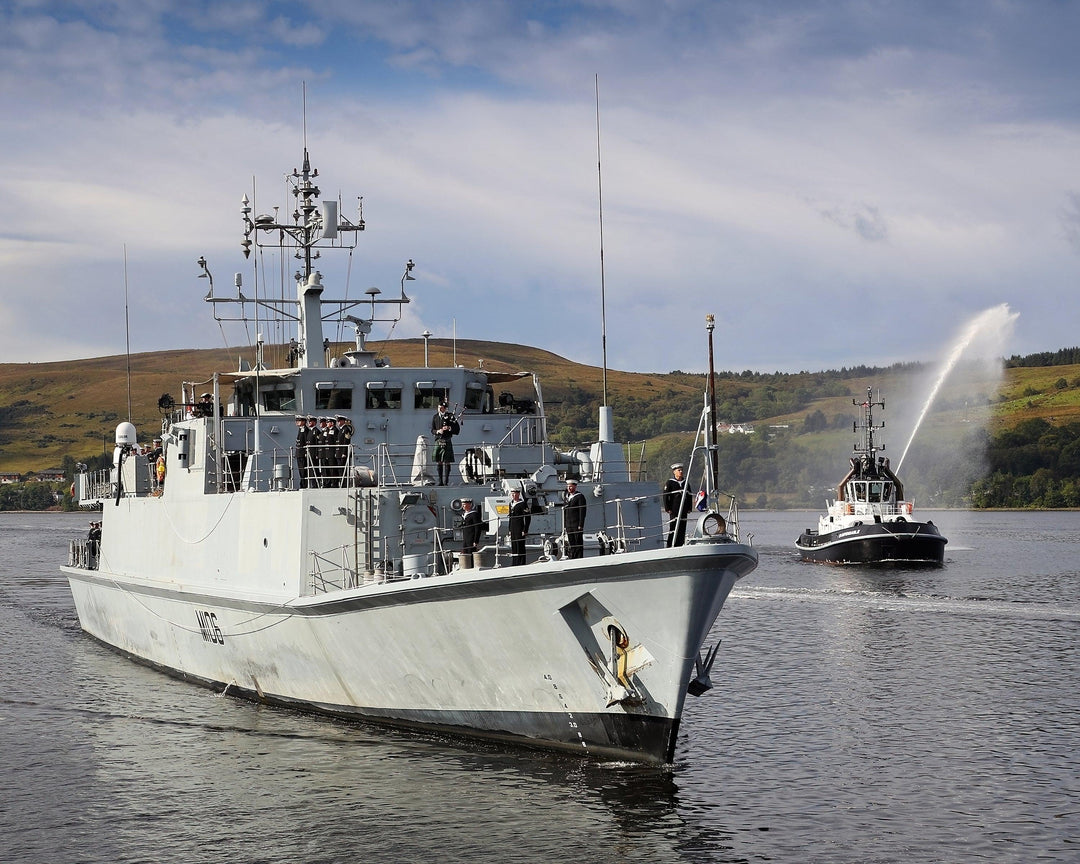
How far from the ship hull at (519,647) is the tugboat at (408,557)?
3 centimetres

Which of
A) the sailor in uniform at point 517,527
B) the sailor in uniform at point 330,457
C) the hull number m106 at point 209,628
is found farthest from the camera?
the hull number m106 at point 209,628

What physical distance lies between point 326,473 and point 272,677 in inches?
133

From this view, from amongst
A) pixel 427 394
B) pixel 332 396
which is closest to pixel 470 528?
pixel 427 394

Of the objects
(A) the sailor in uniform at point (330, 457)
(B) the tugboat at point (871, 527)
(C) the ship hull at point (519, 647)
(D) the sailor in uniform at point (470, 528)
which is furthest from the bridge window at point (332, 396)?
(B) the tugboat at point (871, 527)

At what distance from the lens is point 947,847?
42.4 feet

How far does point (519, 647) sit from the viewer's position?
1491 centimetres

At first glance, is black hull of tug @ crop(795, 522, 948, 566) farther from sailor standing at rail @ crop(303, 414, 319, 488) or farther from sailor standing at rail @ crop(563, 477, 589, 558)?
sailor standing at rail @ crop(563, 477, 589, 558)

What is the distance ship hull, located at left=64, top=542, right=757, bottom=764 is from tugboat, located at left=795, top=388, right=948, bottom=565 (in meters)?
37.0

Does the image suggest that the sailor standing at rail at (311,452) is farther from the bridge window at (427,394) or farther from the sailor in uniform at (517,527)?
the sailor in uniform at (517,527)

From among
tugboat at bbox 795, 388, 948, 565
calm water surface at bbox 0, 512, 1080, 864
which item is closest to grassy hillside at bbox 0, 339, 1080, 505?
tugboat at bbox 795, 388, 948, 565

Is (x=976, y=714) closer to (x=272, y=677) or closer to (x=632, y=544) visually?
(x=632, y=544)

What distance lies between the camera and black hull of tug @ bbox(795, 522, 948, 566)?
50469 millimetres

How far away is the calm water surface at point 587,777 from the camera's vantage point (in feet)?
42.5

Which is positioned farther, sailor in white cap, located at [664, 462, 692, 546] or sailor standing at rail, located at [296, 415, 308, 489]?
sailor standing at rail, located at [296, 415, 308, 489]
